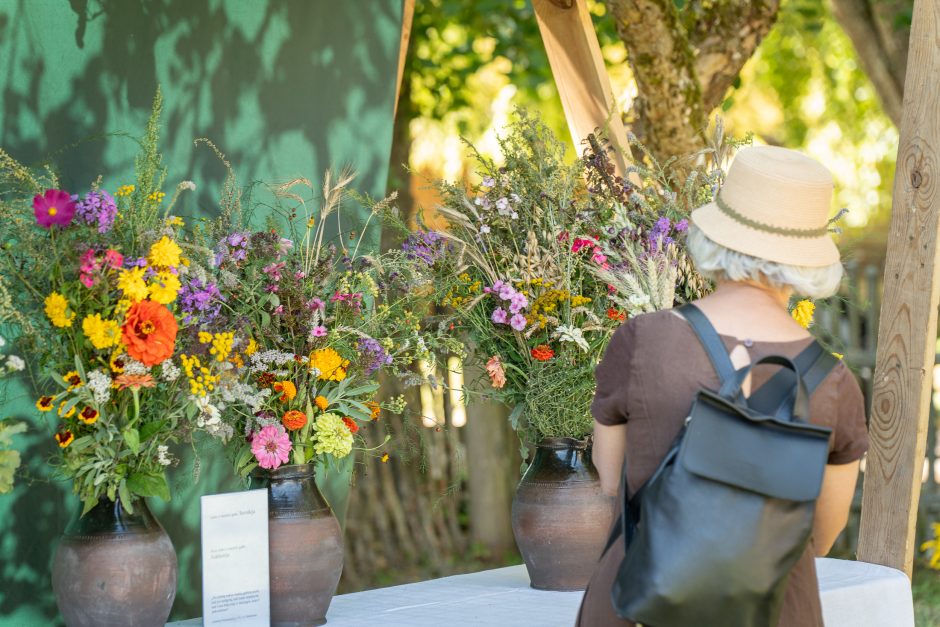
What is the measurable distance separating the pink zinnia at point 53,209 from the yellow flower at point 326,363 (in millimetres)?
491

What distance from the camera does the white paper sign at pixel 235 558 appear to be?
1.96m

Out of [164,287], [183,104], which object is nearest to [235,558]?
[164,287]

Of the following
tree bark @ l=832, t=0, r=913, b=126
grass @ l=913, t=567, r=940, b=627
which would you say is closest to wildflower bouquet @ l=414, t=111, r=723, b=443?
grass @ l=913, t=567, r=940, b=627

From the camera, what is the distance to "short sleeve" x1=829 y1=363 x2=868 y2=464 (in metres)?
1.50

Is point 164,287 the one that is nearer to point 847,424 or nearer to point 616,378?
point 616,378

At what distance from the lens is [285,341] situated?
6.86 feet

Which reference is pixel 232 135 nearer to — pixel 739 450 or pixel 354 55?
Answer: pixel 354 55

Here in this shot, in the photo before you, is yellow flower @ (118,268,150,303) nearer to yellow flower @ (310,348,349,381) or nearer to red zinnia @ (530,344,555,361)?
yellow flower @ (310,348,349,381)

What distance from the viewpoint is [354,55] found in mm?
3125

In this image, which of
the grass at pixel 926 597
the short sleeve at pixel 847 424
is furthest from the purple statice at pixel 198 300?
the grass at pixel 926 597

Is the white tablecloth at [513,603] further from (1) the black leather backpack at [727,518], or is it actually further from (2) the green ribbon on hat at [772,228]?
(2) the green ribbon on hat at [772,228]

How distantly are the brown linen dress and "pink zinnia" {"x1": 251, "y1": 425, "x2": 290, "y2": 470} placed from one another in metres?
0.68

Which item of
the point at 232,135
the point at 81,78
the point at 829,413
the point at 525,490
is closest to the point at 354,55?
the point at 232,135

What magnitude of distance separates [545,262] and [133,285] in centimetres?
90
